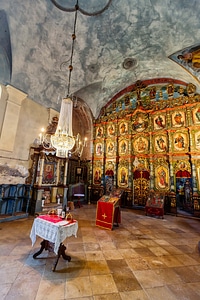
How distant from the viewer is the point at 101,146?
12320 millimetres

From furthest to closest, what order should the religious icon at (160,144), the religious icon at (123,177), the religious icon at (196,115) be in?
the religious icon at (123,177)
the religious icon at (160,144)
the religious icon at (196,115)

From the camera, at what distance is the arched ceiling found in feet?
19.2

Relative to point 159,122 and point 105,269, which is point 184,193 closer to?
point 159,122

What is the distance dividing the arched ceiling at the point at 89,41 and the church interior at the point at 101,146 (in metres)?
0.05

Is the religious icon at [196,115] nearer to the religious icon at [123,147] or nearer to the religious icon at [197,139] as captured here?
the religious icon at [197,139]

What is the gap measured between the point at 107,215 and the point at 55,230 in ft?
9.93

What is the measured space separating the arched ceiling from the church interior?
0.05 metres

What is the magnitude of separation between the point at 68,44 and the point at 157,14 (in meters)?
4.41

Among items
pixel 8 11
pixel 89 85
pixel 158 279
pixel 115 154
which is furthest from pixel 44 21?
pixel 158 279

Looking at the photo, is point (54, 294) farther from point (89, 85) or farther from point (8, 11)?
point (89, 85)

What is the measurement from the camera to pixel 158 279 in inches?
109

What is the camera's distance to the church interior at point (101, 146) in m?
3.01

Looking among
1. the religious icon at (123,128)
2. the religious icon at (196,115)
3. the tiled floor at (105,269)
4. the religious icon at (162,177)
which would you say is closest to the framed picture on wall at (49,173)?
the tiled floor at (105,269)

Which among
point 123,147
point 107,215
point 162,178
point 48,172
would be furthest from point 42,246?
point 123,147
